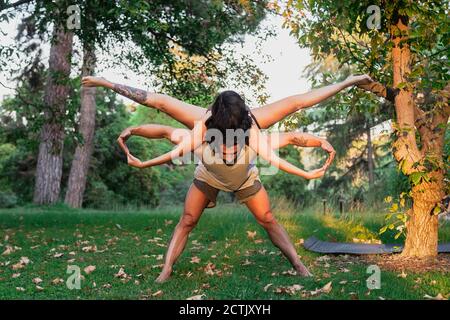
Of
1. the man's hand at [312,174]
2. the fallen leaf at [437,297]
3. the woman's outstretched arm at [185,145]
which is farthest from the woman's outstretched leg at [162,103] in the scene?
the fallen leaf at [437,297]

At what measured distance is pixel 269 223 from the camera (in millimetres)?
5387

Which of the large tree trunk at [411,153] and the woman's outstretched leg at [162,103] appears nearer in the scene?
the woman's outstretched leg at [162,103]

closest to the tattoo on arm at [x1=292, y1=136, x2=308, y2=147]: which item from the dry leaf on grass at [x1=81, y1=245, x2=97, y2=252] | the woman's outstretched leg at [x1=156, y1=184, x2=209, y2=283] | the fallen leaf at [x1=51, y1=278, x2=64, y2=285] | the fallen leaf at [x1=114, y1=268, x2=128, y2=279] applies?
the woman's outstretched leg at [x1=156, y1=184, x2=209, y2=283]

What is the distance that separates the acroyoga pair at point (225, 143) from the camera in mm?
→ 4621

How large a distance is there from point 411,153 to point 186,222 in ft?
9.13

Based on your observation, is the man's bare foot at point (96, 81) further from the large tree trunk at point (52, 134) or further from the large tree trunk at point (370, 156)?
the large tree trunk at point (370, 156)

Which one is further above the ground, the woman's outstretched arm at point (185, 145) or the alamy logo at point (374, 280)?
the woman's outstretched arm at point (185, 145)

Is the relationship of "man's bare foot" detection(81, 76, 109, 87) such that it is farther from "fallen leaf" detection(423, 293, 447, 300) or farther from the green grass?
"fallen leaf" detection(423, 293, 447, 300)

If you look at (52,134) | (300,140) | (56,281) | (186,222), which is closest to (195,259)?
(186,222)

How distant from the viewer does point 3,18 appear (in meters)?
9.03

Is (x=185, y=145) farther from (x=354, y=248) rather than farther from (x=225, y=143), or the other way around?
(x=354, y=248)

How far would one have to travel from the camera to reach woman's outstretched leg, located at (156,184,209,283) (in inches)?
209

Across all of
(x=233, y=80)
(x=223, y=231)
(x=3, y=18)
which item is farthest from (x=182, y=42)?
(x=223, y=231)
